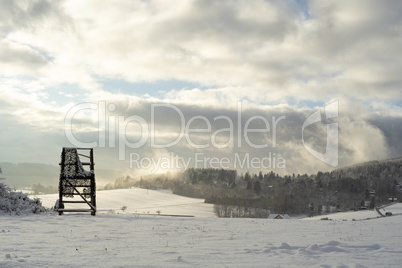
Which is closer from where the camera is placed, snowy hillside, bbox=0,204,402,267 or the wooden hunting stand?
snowy hillside, bbox=0,204,402,267

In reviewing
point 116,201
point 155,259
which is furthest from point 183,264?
point 116,201

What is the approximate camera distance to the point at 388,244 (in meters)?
10.8

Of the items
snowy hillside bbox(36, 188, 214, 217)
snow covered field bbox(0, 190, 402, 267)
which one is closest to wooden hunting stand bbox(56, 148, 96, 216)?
snow covered field bbox(0, 190, 402, 267)

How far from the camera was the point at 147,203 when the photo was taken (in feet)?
493

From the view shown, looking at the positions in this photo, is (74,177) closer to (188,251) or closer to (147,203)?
(188,251)

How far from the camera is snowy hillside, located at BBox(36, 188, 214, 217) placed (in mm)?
131250

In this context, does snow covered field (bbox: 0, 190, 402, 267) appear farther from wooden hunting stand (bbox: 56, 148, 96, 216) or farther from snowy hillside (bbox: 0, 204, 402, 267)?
wooden hunting stand (bbox: 56, 148, 96, 216)

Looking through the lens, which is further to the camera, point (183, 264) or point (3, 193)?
point (3, 193)

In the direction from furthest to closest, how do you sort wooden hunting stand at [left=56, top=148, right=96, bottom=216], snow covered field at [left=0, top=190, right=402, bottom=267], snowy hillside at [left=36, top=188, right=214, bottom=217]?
snowy hillside at [left=36, top=188, right=214, bottom=217], wooden hunting stand at [left=56, top=148, right=96, bottom=216], snow covered field at [left=0, top=190, right=402, bottom=267]

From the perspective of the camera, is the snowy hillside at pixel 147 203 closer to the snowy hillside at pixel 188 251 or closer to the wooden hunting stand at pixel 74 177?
the wooden hunting stand at pixel 74 177

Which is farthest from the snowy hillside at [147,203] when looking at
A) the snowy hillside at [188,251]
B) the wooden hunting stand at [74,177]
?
the snowy hillside at [188,251]

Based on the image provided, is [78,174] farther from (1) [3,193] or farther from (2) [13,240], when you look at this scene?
(2) [13,240]

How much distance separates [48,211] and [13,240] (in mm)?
14244

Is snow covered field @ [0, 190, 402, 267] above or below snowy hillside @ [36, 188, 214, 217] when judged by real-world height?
above
